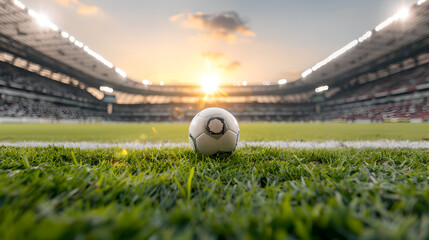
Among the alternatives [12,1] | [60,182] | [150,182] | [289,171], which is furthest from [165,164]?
[12,1]

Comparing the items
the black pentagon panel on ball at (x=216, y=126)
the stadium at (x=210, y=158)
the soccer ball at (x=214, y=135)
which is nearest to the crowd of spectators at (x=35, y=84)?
the stadium at (x=210, y=158)

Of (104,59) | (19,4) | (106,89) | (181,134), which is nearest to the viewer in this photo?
(181,134)

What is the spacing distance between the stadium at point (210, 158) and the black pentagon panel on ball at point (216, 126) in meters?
0.28

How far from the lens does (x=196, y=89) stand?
49.4 meters

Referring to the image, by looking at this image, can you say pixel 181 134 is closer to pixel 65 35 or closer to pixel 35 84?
pixel 65 35

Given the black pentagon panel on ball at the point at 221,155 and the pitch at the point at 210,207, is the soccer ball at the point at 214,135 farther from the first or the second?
the pitch at the point at 210,207

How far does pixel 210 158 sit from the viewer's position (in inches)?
81.7

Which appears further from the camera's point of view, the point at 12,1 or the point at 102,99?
the point at 102,99

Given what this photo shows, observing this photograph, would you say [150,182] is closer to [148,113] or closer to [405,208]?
[405,208]

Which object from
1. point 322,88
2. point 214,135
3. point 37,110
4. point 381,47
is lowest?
point 214,135

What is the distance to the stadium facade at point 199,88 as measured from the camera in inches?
871

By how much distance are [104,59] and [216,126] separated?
1318 inches

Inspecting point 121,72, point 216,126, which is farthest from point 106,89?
point 216,126

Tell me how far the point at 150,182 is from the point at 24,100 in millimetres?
38167
